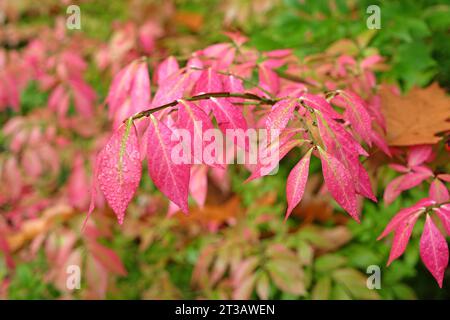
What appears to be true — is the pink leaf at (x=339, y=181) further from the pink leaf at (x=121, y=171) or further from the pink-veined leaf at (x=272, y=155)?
the pink leaf at (x=121, y=171)

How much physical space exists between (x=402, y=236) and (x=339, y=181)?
0.70ft

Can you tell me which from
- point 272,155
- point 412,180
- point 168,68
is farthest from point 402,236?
point 168,68

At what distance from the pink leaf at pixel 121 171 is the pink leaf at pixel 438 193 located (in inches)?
21.6

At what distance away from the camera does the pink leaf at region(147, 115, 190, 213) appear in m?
0.72

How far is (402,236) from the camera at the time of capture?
869 mm

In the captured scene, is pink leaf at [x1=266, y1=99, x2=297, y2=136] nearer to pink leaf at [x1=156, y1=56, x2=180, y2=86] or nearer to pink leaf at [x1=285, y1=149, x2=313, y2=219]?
pink leaf at [x1=285, y1=149, x2=313, y2=219]

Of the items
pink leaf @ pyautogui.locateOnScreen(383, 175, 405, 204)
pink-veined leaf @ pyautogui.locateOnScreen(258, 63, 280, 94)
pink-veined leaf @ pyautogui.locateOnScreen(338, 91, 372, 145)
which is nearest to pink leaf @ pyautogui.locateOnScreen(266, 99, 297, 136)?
pink-veined leaf @ pyautogui.locateOnScreen(338, 91, 372, 145)

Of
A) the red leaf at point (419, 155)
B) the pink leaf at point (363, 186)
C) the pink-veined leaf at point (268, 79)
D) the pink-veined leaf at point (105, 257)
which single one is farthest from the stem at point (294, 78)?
the pink-veined leaf at point (105, 257)

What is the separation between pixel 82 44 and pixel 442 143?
1.64 metres

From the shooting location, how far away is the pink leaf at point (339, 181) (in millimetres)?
736

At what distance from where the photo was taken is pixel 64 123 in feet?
6.67

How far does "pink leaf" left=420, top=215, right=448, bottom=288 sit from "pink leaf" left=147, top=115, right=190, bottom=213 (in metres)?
0.41

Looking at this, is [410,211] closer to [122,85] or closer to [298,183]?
[298,183]

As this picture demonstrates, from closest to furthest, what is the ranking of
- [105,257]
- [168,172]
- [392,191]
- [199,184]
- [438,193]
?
1. [168,172]
2. [438,193]
3. [392,191]
4. [199,184]
5. [105,257]
